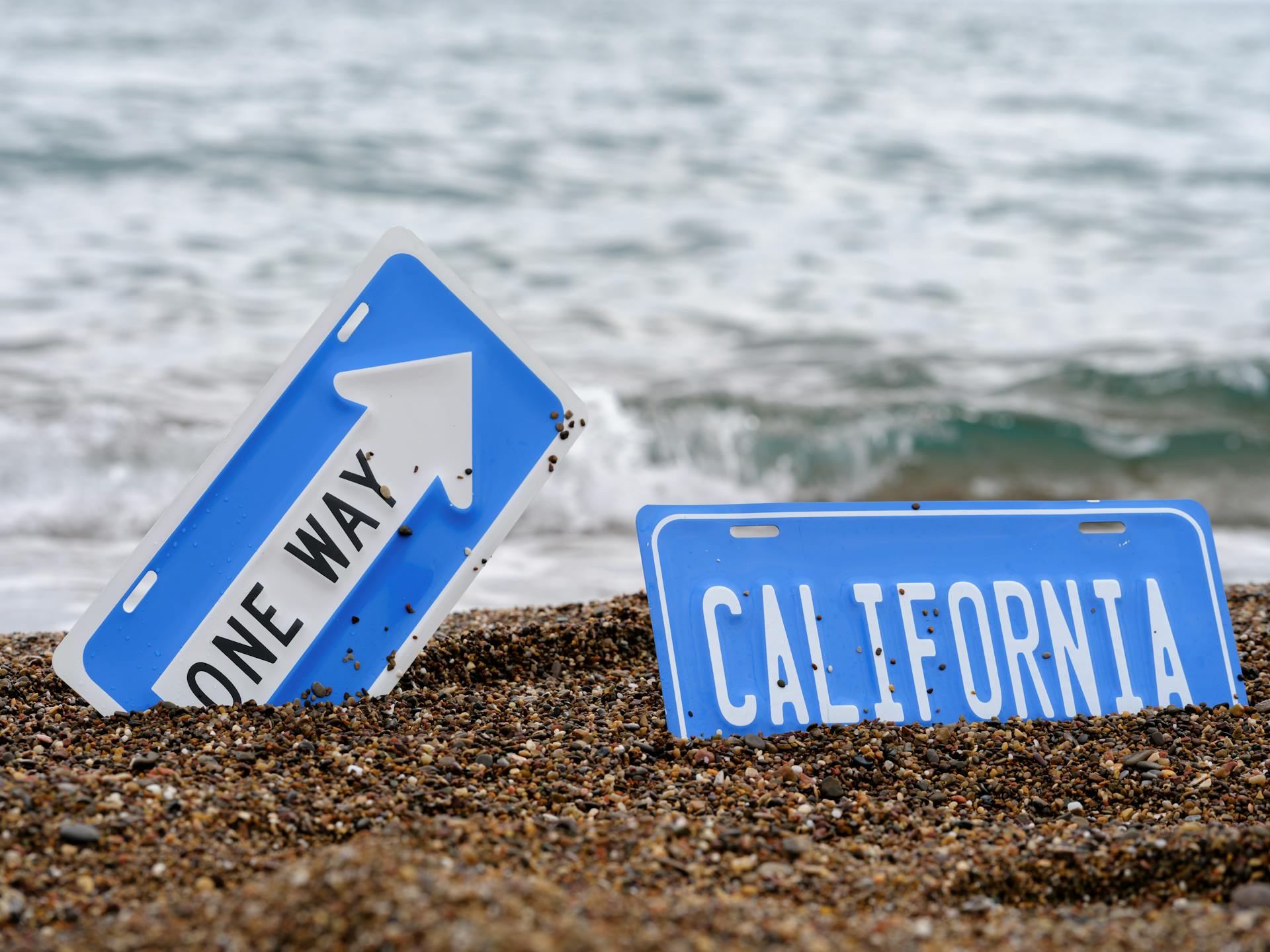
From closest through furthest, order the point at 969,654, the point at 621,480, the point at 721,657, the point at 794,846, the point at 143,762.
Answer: the point at 794,846, the point at 143,762, the point at 721,657, the point at 969,654, the point at 621,480

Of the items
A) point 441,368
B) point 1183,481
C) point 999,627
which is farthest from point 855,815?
point 1183,481

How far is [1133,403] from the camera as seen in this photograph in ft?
22.7

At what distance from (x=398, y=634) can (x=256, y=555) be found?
295mm

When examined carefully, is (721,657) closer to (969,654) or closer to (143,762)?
(969,654)

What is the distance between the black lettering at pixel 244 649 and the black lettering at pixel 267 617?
0.09 ft

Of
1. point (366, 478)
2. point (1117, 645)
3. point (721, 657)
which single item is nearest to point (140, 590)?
point (366, 478)

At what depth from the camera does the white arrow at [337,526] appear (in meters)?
2.07

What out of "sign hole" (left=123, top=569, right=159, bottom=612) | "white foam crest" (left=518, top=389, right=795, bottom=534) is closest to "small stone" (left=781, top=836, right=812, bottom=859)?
"sign hole" (left=123, top=569, right=159, bottom=612)

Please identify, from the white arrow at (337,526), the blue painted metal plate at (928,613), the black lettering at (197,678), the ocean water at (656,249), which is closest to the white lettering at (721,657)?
the blue painted metal plate at (928,613)

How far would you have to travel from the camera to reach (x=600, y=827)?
1708 mm

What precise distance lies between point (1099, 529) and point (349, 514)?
155 cm

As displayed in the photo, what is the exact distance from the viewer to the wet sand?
1.29 metres

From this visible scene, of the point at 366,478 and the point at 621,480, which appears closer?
the point at 366,478

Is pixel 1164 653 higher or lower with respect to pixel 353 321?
lower
